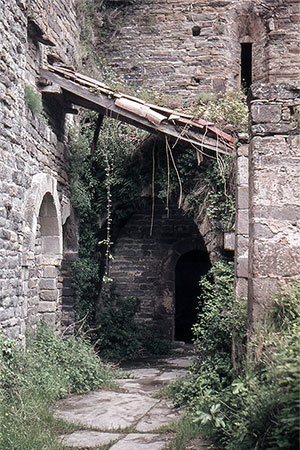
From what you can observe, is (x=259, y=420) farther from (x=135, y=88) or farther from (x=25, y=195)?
(x=135, y=88)

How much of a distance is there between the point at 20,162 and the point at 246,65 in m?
6.46

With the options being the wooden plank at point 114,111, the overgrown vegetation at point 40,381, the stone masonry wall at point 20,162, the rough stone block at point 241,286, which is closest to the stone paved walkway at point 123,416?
the overgrown vegetation at point 40,381

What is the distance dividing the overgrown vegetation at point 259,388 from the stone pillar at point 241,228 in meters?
0.46

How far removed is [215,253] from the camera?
735 cm

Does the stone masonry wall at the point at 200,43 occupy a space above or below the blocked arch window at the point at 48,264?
above

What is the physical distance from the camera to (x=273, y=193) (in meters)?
4.02

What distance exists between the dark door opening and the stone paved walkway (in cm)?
459

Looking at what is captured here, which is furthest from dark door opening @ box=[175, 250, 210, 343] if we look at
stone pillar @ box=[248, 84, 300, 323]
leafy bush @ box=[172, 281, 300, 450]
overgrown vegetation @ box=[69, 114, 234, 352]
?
stone pillar @ box=[248, 84, 300, 323]

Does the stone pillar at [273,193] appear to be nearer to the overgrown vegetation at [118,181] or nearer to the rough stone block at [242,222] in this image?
the rough stone block at [242,222]

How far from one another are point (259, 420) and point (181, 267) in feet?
27.6

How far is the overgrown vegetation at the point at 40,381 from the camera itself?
12.9 ft

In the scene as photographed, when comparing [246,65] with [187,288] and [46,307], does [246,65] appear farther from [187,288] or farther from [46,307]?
[46,307]

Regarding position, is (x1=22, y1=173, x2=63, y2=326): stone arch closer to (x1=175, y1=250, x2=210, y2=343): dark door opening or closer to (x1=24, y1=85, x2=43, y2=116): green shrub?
(x1=24, y1=85, x2=43, y2=116): green shrub

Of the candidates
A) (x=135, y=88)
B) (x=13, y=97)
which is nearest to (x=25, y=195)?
(x=13, y=97)
